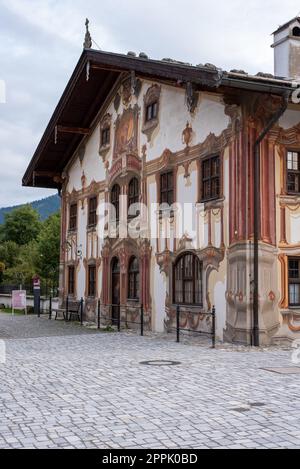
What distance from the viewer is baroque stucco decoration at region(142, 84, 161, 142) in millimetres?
19161

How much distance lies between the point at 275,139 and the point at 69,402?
9543 mm

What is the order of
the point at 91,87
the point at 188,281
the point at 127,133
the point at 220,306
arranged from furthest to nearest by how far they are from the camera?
the point at 91,87 < the point at 127,133 < the point at 188,281 < the point at 220,306

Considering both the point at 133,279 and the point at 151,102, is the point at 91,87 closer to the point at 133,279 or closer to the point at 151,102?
the point at 151,102

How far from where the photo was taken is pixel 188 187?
55.9 ft

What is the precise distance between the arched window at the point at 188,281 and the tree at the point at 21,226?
57.6 m

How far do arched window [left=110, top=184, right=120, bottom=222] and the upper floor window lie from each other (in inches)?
230

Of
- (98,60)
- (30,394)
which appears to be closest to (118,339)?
(30,394)

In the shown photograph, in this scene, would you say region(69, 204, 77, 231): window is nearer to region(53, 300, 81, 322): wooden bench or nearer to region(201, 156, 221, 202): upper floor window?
region(53, 300, 81, 322): wooden bench

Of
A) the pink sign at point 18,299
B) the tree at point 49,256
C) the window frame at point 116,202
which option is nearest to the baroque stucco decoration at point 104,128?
the window frame at point 116,202

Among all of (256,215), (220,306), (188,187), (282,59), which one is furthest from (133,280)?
(282,59)

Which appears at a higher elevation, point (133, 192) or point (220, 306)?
point (133, 192)

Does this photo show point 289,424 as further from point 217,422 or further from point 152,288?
point 152,288

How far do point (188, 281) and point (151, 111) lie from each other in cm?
620

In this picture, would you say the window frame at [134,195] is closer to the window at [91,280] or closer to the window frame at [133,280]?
the window frame at [133,280]
